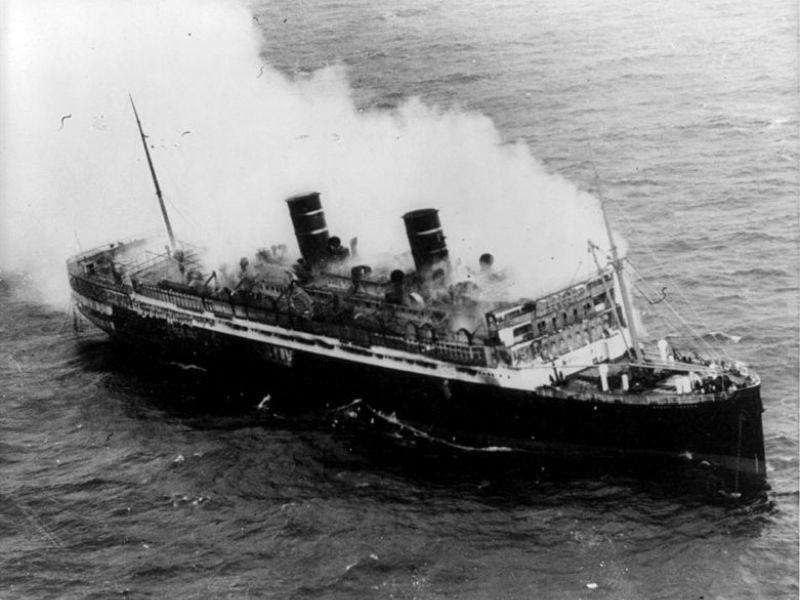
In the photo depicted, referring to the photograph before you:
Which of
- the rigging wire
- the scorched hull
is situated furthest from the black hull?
the rigging wire

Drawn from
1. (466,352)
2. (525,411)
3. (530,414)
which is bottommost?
(530,414)

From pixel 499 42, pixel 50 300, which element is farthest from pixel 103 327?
pixel 499 42

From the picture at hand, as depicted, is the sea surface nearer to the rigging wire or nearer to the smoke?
the rigging wire

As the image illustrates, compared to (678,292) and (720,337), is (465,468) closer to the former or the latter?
(720,337)

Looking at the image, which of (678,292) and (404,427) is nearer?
(404,427)

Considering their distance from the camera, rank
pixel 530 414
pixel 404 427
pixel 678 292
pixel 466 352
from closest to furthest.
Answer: pixel 530 414, pixel 466 352, pixel 404 427, pixel 678 292

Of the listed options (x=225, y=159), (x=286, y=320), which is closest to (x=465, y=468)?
(x=286, y=320)
